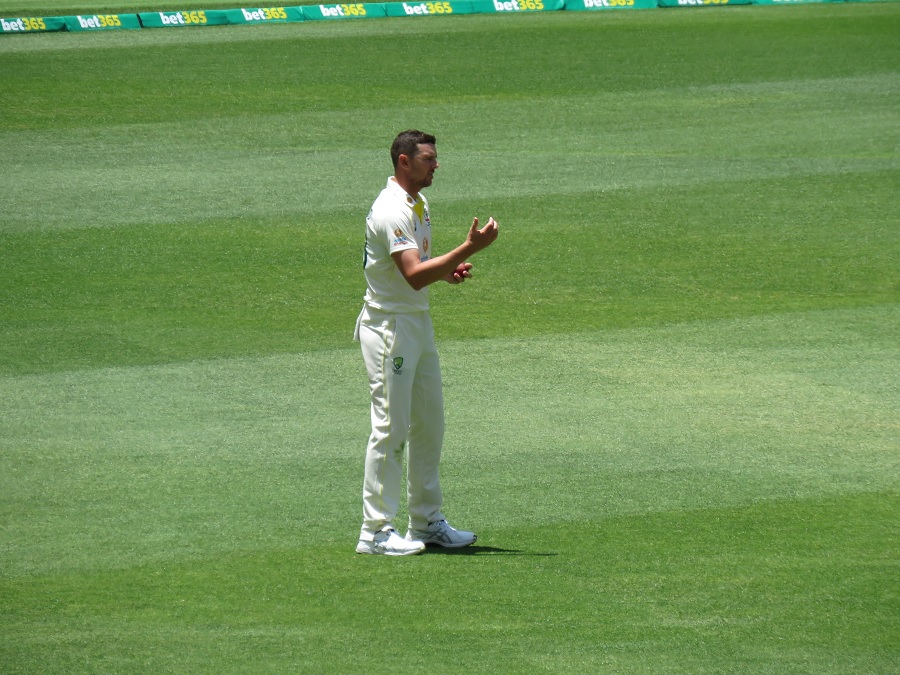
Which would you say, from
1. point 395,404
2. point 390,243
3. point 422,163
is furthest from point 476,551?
point 422,163

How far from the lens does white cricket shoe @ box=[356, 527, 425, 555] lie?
7016 millimetres


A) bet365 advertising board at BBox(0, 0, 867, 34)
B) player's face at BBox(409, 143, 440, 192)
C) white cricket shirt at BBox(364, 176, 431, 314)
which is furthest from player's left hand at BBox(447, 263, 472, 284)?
bet365 advertising board at BBox(0, 0, 867, 34)

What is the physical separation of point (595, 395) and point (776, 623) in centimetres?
408

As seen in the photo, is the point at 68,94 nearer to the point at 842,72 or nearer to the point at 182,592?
the point at 842,72

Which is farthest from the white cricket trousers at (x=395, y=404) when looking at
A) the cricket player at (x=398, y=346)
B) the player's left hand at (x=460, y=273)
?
the player's left hand at (x=460, y=273)

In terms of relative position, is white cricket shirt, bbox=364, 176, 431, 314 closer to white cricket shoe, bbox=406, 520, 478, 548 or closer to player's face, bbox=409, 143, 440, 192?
player's face, bbox=409, 143, 440, 192

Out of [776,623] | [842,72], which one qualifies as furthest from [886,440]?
[842,72]

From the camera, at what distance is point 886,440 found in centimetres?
896

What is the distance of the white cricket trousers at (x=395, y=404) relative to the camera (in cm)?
696

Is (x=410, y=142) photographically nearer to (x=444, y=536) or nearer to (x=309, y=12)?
(x=444, y=536)

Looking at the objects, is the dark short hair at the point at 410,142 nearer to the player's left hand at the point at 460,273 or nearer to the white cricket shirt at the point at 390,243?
the white cricket shirt at the point at 390,243

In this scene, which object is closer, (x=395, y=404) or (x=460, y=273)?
(x=395, y=404)

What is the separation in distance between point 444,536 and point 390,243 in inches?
63.4

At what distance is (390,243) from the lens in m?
6.86
